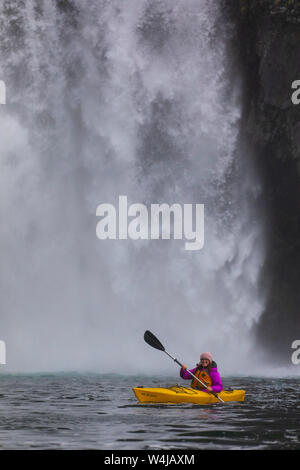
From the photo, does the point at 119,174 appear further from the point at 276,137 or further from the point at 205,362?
the point at 205,362

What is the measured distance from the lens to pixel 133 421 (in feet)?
44.3

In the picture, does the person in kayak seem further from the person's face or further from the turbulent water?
the turbulent water

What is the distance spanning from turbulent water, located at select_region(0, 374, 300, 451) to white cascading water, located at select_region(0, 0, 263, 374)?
452 inches

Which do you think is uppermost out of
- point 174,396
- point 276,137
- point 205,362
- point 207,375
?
point 276,137

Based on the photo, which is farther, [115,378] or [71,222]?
[71,222]

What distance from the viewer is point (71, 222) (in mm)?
32719

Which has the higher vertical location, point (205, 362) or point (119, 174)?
point (119, 174)

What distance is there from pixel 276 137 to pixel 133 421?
20.6m

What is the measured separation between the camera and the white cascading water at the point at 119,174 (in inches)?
1251

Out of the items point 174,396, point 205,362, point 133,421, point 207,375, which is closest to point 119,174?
point 205,362

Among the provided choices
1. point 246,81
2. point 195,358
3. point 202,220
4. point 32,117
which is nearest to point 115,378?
point 195,358

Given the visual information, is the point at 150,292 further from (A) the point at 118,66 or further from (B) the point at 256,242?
(A) the point at 118,66

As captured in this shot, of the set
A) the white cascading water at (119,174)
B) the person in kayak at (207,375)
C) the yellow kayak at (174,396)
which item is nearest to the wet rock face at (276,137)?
the white cascading water at (119,174)
